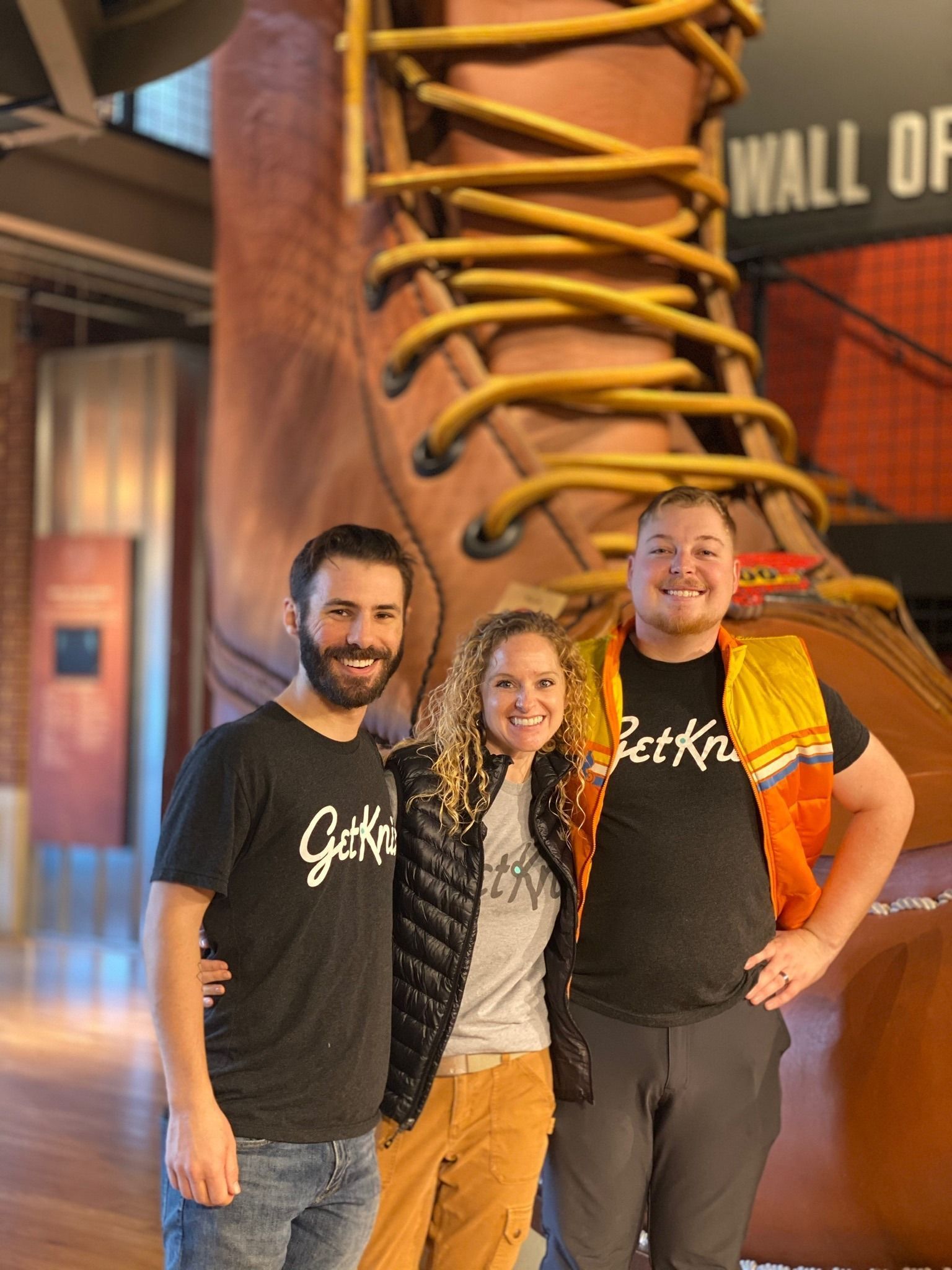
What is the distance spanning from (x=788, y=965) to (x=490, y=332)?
3.06 feet

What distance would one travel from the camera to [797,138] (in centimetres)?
279

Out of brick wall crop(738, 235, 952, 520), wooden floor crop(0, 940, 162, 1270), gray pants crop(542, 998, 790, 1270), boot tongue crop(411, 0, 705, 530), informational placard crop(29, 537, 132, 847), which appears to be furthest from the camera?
informational placard crop(29, 537, 132, 847)

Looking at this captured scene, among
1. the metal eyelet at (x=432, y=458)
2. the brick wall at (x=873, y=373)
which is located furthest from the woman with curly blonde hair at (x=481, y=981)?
the brick wall at (x=873, y=373)

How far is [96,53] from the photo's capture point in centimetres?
173

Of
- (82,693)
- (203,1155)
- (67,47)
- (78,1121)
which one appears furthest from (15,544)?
(203,1155)

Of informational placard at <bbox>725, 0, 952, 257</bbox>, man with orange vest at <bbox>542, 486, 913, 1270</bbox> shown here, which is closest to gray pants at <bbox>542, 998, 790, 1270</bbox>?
man with orange vest at <bbox>542, 486, 913, 1270</bbox>

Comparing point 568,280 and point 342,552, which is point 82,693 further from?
point 342,552

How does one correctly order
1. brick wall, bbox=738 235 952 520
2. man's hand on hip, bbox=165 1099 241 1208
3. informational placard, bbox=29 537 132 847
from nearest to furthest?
1. man's hand on hip, bbox=165 1099 241 1208
2. brick wall, bbox=738 235 952 520
3. informational placard, bbox=29 537 132 847

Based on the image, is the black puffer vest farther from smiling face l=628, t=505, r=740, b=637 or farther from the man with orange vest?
smiling face l=628, t=505, r=740, b=637

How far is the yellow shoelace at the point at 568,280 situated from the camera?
67.2 inches

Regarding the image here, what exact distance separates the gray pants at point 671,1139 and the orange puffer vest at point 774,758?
133mm

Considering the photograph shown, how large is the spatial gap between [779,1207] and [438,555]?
81cm

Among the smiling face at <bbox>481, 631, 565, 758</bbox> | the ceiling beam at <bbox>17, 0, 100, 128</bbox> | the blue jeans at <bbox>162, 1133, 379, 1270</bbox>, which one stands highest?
the ceiling beam at <bbox>17, 0, 100, 128</bbox>

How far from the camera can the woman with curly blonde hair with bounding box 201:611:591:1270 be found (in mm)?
1271
